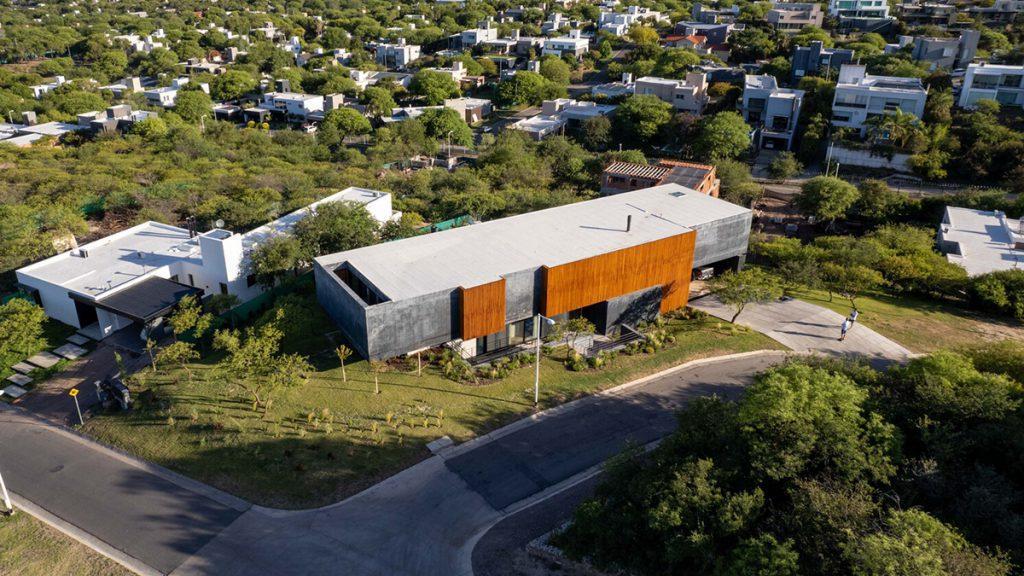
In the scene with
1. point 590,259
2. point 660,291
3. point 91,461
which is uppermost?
point 590,259

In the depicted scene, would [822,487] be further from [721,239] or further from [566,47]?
[566,47]

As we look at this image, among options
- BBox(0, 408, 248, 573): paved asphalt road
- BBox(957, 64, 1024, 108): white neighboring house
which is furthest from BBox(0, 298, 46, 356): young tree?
BBox(957, 64, 1024, 108): white neighboring house

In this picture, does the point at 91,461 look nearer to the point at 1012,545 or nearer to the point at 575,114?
the point at 1012,545

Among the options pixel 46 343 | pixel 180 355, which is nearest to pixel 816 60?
pixel 180 355

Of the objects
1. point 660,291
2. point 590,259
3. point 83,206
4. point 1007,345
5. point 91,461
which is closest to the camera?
point 91,461

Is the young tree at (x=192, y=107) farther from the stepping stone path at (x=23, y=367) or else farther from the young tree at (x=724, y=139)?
the stepping stone path at (x=23, y=367)

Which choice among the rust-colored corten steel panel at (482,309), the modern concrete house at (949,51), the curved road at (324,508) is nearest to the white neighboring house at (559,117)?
the modern concrete house at (949,51)

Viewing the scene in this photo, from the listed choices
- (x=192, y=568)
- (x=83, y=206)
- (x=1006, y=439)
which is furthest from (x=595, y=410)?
(x=83, y=206)

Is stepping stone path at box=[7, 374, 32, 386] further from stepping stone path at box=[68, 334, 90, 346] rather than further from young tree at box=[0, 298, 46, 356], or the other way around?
stepping stone path at box=[68, 334, 90, 346]
